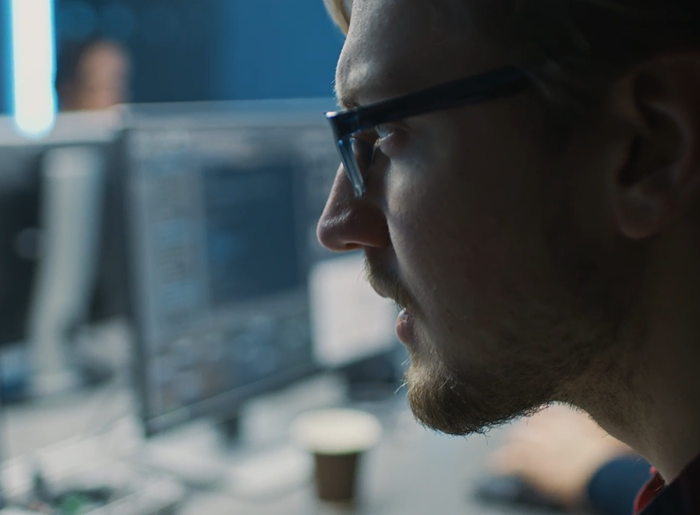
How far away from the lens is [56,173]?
3.49 ft

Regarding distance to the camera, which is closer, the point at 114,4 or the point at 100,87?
the point at 100,87

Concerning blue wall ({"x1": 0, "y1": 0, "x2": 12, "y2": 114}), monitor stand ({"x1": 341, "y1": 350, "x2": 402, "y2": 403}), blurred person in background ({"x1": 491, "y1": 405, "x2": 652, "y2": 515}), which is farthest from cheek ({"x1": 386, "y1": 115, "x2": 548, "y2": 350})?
blue wall ({"x1": 0, "y1": 0, "x2": 12, "y2": 114})

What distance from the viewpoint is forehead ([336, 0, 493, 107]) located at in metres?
0.52

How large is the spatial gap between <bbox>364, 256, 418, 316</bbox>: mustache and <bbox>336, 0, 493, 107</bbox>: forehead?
135 mm

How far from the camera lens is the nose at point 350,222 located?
1.99 feet

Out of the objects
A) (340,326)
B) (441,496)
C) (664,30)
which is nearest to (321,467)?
(441,496)

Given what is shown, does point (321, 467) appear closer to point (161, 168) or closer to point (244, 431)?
point (244, 431)

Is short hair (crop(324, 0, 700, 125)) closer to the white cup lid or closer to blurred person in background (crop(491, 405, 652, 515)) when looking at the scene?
blurred person in background (crop(491, 405, 652, 515))

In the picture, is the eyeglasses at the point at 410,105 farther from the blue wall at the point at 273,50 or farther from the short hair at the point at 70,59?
the short hair at the point at 70,59

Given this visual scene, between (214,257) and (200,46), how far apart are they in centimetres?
144

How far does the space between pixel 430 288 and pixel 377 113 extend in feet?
0.43

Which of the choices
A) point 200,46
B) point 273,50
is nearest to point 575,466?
point 273,50

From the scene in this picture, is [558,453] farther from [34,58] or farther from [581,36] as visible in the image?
[34,58]

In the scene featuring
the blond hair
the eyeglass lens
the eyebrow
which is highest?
the blond hair
